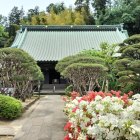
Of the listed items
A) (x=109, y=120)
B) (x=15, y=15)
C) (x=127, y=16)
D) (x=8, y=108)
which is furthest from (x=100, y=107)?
(x=15, y=15)

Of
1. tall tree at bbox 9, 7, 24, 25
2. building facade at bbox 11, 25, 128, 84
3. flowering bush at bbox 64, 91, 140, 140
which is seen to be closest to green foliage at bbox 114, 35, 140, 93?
flowering bush at bbox 64, 91, 140, 140

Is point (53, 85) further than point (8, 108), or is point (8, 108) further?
point (53, 85)

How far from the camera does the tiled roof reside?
113 ft

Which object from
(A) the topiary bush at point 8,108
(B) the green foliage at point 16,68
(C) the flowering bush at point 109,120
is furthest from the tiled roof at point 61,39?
(C) the flowering bush at point 109,120

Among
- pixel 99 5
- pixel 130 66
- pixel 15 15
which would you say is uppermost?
pixel 15 15

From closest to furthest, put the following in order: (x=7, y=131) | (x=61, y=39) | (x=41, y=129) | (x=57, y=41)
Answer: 1. (x=7, y=131)
2. (x=41, y=129)
3. (x=57, y=41)
4. (x=61, y=39)

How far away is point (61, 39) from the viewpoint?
125 feet

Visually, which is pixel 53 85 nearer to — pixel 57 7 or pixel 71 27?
pixel 71 27

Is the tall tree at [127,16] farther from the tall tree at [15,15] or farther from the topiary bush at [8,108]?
the topiary bush at [8,108]

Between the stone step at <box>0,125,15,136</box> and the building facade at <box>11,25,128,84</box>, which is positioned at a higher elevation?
the building facade at <box>11,25,128,84</box>

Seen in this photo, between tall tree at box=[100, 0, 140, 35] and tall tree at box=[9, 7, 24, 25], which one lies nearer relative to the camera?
tall tree at box=[100, 0, 140, 35]

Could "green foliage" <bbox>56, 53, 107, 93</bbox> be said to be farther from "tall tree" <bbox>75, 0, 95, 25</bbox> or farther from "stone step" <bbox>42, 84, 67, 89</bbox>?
"tall tree" <bbox>75, 0, 95, 25</bbox>

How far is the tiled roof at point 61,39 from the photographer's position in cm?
3459

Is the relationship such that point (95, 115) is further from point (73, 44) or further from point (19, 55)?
point (73, 44)
